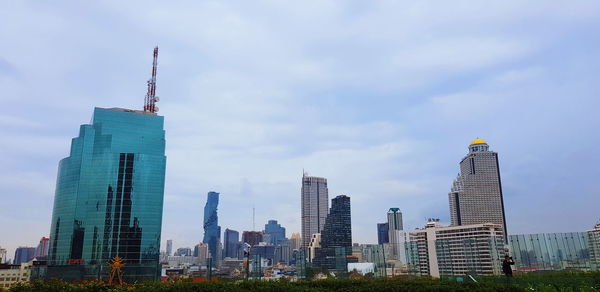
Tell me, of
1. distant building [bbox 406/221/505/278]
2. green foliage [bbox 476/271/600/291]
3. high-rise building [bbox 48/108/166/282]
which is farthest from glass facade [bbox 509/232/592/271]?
high-rise building [bbox 48/108/166/282]

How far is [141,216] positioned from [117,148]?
71.3 ft

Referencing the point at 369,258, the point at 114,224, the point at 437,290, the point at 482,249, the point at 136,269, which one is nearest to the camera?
the point at 437,290

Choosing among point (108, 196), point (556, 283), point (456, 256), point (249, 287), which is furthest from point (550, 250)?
point (108, 196)

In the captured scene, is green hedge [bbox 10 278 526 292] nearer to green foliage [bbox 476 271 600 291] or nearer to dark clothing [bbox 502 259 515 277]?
green foliage [bbox 476 271 600 291]

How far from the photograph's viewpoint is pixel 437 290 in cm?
1152

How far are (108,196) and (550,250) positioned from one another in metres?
116

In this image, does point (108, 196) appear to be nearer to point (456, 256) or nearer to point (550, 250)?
point (456, 256)

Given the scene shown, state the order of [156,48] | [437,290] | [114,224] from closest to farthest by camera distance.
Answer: [437,290], [114,224], [156,48]

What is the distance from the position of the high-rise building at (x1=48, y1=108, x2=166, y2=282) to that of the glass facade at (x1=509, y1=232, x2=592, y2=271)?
354ft

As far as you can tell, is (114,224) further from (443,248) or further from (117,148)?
(443,248)

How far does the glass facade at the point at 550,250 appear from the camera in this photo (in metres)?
28.2

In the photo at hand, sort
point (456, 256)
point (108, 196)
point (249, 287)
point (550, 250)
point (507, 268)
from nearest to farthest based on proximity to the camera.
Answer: point (249, 287), point (507, 268), point (550, 250), point (456, 256), point (108, 196)

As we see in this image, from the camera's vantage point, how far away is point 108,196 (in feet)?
396

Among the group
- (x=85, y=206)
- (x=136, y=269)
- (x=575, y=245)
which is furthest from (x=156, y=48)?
(x=575, y=245)
